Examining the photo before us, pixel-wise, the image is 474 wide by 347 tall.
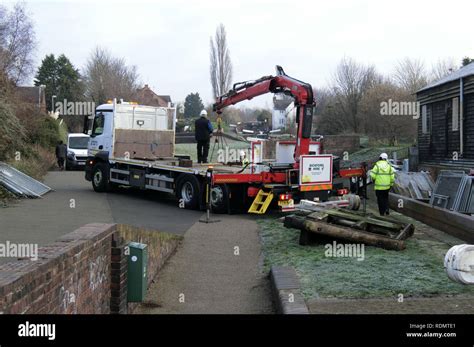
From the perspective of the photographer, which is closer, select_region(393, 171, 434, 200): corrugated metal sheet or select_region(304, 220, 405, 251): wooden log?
select_region(304, 220, 405, 251): wooden log

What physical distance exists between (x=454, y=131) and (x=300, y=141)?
10505 mm

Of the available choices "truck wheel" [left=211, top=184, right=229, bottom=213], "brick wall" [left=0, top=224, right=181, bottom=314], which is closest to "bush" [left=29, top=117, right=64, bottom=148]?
"truck wheel" [left=211, top=184, right=229, bottom=213]

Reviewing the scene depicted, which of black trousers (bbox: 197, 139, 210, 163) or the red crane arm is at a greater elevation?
the red crane arm

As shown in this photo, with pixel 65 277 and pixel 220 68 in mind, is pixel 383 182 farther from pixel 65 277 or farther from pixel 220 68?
pixel 220 68

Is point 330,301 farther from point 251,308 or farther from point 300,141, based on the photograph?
point 300,141

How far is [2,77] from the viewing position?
59.1ft

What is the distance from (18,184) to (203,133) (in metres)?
5.63

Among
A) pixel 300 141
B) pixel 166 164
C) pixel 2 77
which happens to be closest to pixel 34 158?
pixel 2 77

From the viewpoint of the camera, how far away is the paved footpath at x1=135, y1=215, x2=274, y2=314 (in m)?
7.80

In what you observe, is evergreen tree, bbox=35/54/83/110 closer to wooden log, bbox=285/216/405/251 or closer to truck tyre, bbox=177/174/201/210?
truck tyre, bbox=177/174/201/210

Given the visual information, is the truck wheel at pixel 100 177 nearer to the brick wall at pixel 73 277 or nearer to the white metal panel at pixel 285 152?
the white metal panel at pixel 285 152

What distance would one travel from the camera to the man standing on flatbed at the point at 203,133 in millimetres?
17969

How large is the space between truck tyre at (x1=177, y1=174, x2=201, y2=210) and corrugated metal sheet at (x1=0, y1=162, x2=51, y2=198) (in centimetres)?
408
